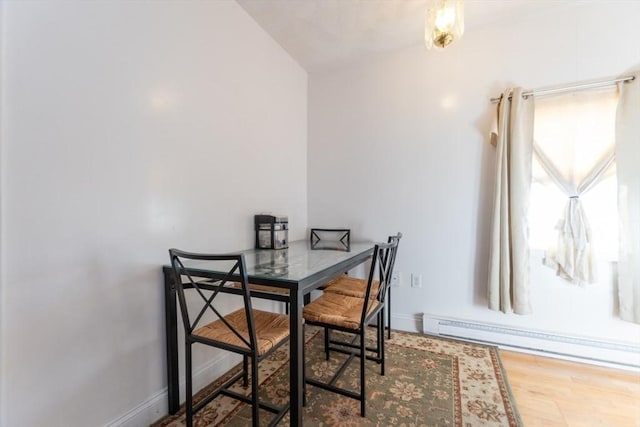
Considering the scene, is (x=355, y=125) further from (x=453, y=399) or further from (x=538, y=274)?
(x=453, y=399)

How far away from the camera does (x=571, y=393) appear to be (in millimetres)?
1741

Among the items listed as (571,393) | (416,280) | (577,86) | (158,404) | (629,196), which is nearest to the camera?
(158,404)

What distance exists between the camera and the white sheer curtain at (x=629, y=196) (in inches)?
74.9

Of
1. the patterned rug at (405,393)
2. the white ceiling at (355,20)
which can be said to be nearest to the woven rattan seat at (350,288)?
the patterned rug at (405,393)

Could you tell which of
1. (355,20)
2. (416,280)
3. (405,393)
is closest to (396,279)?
(416,280)

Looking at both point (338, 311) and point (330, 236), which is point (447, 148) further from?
point (338, 311)

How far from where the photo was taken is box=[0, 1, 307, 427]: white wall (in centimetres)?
105

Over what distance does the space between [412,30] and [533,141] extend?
1286mm

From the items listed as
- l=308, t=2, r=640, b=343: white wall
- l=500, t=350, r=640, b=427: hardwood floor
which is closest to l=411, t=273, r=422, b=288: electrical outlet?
l=308, t=2, r=640, b=343: white wall

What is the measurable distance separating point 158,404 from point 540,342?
8.51 feet

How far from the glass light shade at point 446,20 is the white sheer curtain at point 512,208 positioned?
3.02 ft

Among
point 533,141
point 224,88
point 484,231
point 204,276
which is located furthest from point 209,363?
point 533,141

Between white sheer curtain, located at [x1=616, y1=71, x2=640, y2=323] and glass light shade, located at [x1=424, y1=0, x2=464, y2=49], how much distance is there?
134 cm

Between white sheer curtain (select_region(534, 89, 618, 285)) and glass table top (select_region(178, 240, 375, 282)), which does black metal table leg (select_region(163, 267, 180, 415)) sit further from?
white sheer curtain (select_region(534, 89, 618, 285))
